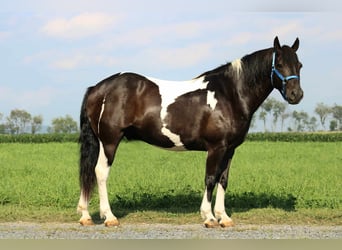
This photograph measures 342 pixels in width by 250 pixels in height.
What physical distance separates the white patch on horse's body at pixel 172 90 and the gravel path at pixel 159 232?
5.00 feet

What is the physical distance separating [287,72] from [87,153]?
12.4 ft

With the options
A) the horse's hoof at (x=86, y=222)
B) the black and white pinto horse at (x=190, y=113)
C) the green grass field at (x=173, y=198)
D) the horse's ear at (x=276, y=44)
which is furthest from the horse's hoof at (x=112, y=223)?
the horse's ear at (x=276, y=44)

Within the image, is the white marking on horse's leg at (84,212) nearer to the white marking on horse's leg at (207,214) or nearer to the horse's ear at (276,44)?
the white marking on horse's leg at (207,214)

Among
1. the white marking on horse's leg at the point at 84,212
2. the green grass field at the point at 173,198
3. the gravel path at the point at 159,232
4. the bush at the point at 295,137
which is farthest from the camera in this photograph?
the bush at the point at 295,137

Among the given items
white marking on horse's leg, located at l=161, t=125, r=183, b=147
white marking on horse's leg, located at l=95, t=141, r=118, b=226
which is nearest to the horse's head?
white marking on horse's leg, located at l=161, t=125, r=183, b=147

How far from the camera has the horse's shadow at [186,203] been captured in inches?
383

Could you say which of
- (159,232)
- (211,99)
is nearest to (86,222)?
(159,232)

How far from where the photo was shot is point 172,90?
27.3ft

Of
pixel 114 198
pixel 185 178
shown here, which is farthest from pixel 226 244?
pixel 185 178

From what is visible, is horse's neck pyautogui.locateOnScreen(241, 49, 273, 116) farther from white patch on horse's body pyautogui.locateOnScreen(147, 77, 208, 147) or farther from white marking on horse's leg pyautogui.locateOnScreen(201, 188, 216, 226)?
white marking on horse's leg pyautogui.locateOnScreen(201, 188, 216, 226)

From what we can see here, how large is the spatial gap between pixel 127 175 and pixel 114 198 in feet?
14.5

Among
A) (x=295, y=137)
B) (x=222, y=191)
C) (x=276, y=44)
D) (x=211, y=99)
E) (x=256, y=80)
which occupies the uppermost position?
(x=276, y=44)

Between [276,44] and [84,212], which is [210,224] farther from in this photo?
[276,44]

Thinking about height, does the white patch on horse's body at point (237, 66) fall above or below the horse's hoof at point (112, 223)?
above
